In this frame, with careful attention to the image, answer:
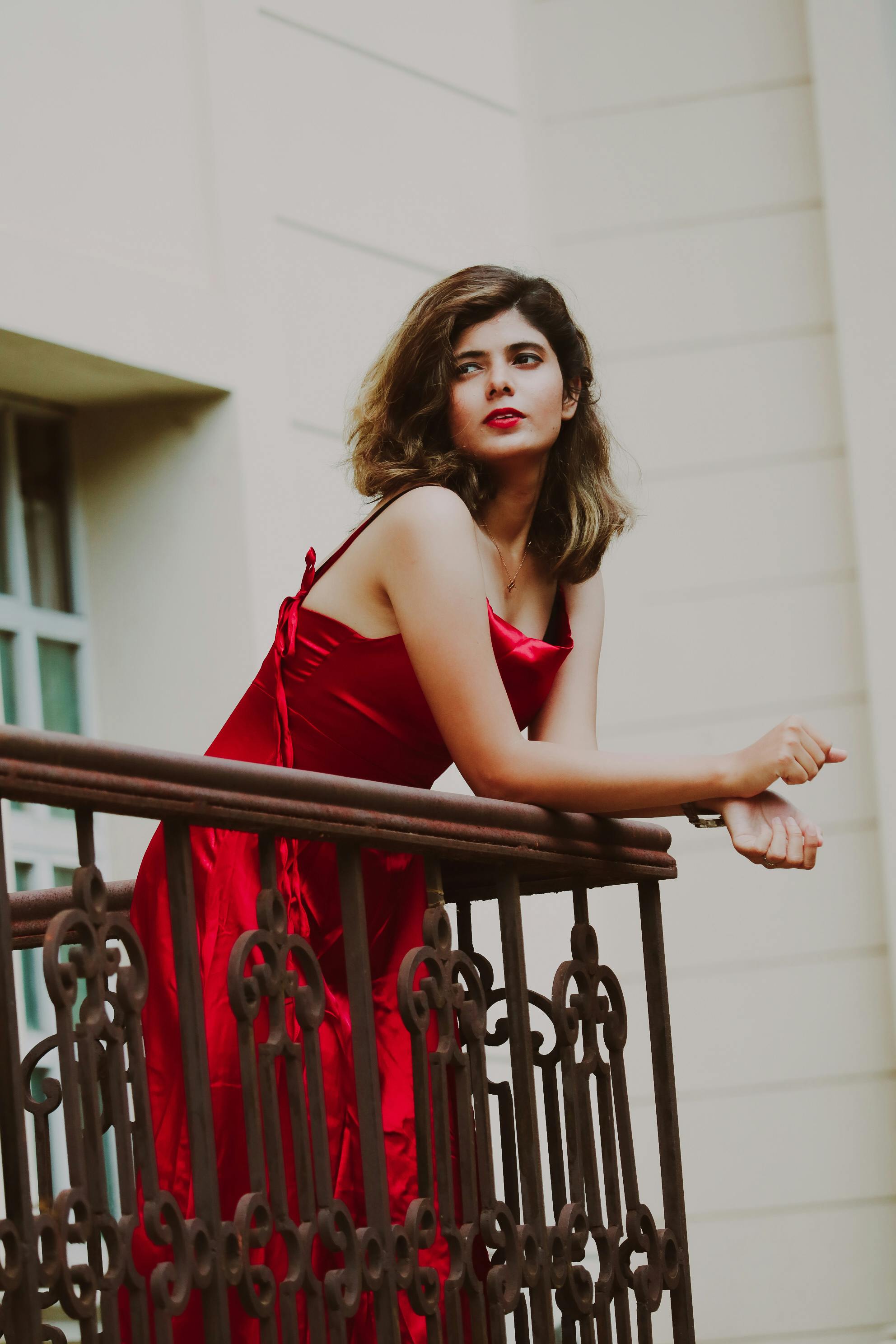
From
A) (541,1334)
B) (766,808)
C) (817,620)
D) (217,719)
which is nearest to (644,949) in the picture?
(766,808)

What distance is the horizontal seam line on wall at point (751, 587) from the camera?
471 cm

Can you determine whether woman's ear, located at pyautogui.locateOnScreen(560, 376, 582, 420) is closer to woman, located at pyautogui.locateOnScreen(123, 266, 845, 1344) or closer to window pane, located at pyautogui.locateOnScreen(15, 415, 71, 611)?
woman, located at pyautogui.locateOnScreen(123, 266, 845, 1344)

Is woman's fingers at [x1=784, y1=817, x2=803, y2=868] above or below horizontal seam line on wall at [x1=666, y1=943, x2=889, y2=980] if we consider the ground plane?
above

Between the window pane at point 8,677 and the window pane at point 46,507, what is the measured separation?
12 cm

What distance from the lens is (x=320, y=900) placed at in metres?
2.27

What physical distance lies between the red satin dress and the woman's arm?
0.10 meters

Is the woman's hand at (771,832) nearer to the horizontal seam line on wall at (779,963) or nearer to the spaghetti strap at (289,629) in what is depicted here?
the spaghetti strap at (289,629)

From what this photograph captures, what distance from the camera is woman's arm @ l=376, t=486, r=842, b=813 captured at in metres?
2.15

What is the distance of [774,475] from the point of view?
4.78 metres

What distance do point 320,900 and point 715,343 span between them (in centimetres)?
300

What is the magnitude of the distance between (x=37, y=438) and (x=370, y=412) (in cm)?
157

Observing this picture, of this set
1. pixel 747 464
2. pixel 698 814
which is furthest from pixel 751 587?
pixel 698 814

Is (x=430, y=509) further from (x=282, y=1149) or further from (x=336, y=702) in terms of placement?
(x=282, y=1149)

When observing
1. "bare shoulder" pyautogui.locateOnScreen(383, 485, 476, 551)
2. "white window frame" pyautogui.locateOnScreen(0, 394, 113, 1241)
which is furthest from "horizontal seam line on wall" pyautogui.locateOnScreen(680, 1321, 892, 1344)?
"bare shoulder" pyautogui.locateOnScreen(383, 485, 476, 551)
